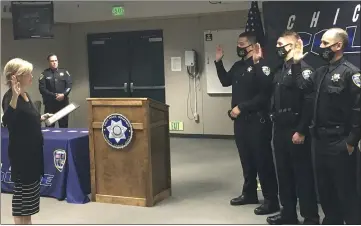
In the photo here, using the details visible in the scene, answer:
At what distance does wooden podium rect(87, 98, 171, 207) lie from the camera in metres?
4.68

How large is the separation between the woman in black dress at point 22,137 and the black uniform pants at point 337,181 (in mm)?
2058

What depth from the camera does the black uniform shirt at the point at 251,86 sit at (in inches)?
170

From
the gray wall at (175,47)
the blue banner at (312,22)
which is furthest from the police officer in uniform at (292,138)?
the gray wall at (175,47)

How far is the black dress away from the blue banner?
7.85 feet

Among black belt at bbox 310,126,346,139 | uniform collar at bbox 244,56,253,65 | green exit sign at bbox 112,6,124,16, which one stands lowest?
black belt at bbox 310,126,346,139

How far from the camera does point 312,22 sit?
14.4ft

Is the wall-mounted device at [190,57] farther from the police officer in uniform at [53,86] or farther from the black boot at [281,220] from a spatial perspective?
the black boot at [281,220]

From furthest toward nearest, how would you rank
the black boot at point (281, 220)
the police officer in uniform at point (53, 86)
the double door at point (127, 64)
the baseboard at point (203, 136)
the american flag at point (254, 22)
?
the double door at point (127, 64)
the baseboard at point (203, 136)
the police officer in uniform at point (53, 86)
the american flag at point (254, 22)
the black boot at point (281, 220)

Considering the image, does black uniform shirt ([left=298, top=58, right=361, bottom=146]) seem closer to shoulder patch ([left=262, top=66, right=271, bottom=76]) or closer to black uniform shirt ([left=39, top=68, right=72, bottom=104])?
shoulder patch ([left=262, top=66, right=271, bottom=76])

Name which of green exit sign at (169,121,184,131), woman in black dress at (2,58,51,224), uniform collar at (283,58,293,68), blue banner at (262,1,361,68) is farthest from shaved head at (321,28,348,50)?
green exit sign at (169,121,184,131)

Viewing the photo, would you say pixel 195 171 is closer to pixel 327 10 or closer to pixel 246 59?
pixel 246 59

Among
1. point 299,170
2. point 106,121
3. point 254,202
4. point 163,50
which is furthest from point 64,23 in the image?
point 299,170

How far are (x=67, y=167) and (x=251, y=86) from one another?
2039mm

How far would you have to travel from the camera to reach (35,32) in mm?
7566
